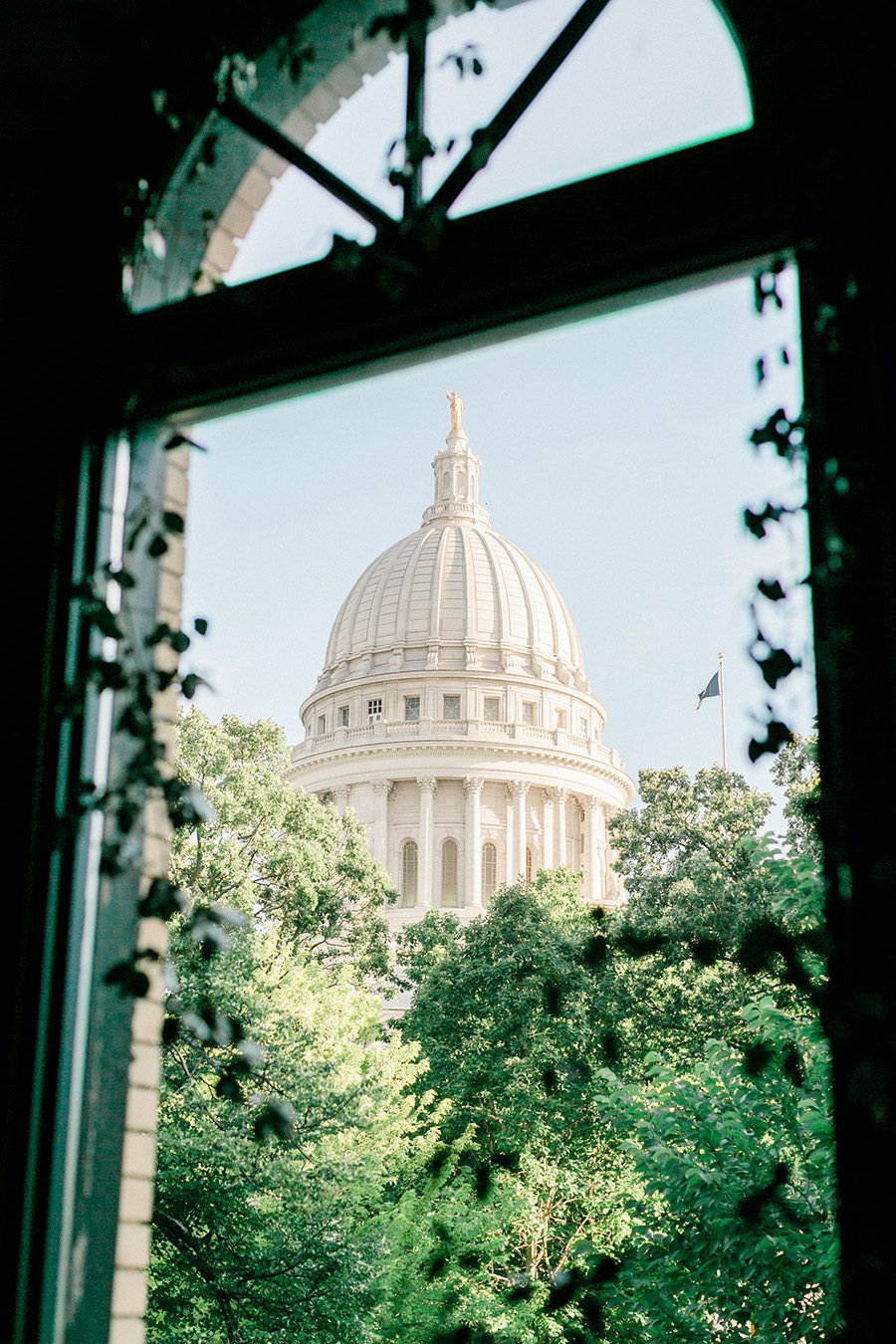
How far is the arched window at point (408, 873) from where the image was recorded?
48094 mm

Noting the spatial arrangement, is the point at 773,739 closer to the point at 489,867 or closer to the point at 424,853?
the point at 424,853

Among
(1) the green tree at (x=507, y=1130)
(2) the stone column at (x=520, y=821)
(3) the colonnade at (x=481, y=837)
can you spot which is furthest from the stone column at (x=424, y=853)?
(1) the green tree at (x=507, y=1130)

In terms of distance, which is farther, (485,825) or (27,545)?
(485,825)

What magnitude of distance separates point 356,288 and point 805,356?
2.14 ft

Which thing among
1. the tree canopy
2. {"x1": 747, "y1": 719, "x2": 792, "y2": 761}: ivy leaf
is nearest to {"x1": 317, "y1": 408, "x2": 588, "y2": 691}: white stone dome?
the tree canopy

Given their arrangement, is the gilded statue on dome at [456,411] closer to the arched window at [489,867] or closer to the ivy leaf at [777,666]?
the arched window at [489,867]

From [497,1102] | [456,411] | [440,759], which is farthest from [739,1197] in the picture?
[456,411]

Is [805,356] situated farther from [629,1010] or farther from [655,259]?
[629,1010]

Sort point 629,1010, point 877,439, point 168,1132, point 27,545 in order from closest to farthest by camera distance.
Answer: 1. point 877,439
2. point 27,545
3. point 168,1132
4. point 629,1010

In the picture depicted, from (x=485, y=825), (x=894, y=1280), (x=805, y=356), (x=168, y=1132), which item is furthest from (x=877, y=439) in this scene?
(x=485, y=825)

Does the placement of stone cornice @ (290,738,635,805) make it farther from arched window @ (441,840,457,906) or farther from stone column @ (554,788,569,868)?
arched window @ (441,840,457,906)

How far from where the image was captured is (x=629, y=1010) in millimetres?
18062

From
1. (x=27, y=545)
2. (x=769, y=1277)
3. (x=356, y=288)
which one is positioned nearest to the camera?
(x=356, y=288)

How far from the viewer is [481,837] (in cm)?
4781
